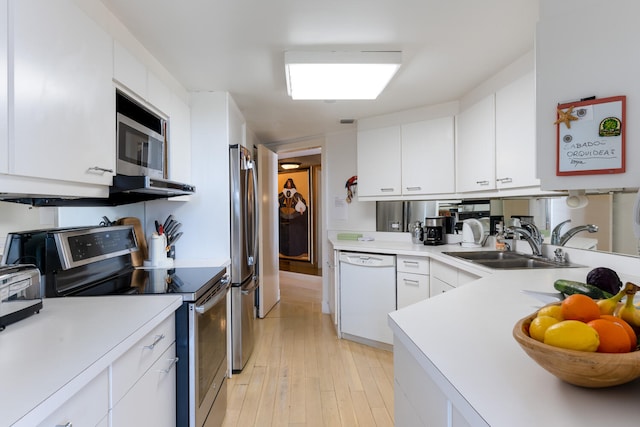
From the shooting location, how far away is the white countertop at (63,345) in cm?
61

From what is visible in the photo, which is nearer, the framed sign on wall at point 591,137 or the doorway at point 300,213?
the framed sign on wall at point 591,137

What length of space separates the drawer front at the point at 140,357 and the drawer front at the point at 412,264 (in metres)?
1.88

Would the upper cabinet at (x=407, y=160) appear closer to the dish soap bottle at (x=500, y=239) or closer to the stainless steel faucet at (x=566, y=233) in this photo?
the dish soap bottle at (x=500, y=239)

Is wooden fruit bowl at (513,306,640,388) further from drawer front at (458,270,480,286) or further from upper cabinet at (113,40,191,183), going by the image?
upper cabinet at (113,40,191,183)

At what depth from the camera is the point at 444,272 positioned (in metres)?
2.32

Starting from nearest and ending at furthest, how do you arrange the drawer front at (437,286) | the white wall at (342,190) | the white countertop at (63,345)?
the white countertop at (63,345) < the drawer front at (437,286) < the white wall at (342,190)

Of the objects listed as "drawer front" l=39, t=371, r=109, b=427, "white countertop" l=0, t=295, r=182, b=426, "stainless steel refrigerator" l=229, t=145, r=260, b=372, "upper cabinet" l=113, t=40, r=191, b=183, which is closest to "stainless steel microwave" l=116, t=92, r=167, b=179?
"upper cabinet" l=113, t=40, r=191, b=183

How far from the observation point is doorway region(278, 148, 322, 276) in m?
6.06

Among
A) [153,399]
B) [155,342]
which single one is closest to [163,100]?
[155,342]

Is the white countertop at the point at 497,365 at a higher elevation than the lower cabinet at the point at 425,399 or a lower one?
higher

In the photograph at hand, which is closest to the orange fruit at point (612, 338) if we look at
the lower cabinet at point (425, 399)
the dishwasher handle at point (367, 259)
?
the lower cabinet at point (425, 399)

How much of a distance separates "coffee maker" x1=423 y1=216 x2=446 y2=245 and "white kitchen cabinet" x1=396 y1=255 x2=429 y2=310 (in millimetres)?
452

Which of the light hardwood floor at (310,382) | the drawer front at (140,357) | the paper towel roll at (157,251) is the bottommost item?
the light hardwood floor at (310,382)

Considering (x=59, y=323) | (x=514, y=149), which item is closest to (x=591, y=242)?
(x=514, y=149)
